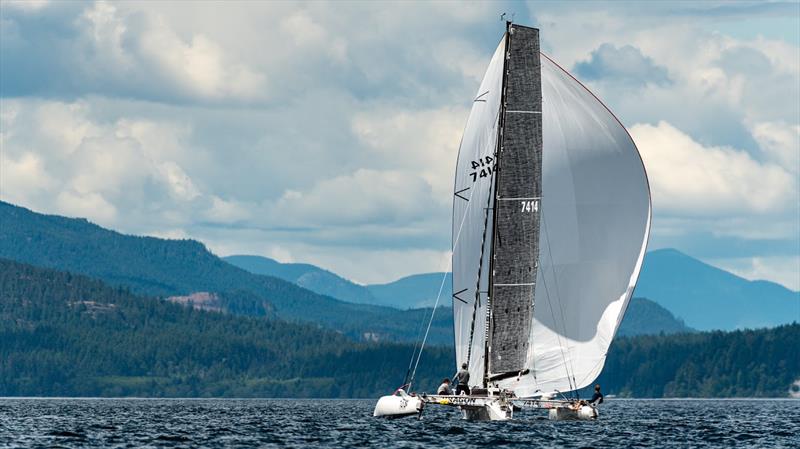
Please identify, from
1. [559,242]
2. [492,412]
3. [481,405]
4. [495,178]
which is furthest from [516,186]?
[492,412]

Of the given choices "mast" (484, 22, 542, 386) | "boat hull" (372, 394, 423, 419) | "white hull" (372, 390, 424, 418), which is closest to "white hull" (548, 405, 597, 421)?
"mast" (484, 22, 542, 386)

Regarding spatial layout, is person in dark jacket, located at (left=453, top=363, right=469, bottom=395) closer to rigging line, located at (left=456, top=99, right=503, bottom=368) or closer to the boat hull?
rigging line, located at (left=456, top=99, right=503, bottom=368)

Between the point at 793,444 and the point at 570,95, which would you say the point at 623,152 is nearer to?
the point at 570,95

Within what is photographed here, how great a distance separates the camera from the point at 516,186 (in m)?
88.6

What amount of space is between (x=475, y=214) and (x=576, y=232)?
20.6 ft

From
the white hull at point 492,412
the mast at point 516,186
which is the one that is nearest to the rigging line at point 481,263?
the mast at point 516,186

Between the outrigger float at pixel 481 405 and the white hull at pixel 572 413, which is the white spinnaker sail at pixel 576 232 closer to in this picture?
the outrigger float at pixel 481 405

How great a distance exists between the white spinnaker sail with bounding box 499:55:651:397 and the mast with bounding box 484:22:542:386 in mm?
2794

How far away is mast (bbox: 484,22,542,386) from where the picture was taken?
88500mm

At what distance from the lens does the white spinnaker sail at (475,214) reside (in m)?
90.3

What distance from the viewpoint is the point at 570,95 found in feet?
302

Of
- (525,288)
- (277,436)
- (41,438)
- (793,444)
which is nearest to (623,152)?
(525,288)

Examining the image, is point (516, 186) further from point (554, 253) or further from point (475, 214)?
point (554, 253)

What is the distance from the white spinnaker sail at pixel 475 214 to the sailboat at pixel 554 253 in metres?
0.06
